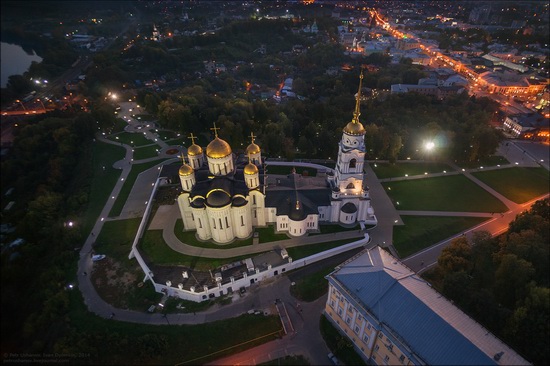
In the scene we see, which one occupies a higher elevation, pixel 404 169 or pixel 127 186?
pixel 127 186

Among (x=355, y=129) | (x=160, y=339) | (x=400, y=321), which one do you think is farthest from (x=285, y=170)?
(x=400, y=321)

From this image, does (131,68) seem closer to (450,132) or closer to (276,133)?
(276,133)

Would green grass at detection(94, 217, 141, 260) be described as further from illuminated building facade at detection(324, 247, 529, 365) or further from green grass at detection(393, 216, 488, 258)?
green grass at detection(393, 216, 488, 258)

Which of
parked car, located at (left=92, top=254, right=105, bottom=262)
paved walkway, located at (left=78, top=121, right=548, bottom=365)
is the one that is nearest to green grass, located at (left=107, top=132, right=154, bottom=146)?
paved walkway, located at (left=78, top=121, right=548, bottom=365)

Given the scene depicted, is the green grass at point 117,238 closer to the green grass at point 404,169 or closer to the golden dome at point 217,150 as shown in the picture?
the golden dome at point 217,150

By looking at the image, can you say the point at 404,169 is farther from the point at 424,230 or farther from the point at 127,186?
the point at 127,186
